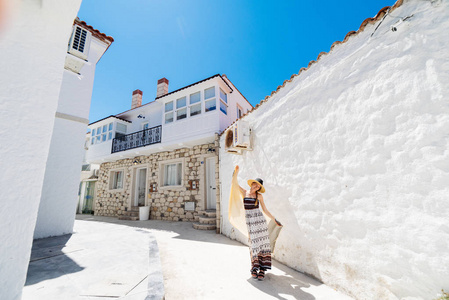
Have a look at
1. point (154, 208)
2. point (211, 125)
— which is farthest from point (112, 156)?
point (211, 125)

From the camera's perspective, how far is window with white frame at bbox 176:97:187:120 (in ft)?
30.5

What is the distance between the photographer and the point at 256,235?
306 cm

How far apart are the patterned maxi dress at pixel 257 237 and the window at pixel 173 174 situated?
269 inches

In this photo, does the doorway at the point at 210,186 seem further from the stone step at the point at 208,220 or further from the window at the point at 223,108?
the window at the point at 223,108

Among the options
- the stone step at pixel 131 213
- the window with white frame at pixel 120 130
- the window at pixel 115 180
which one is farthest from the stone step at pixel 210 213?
the window with white frame at pixel 120 130

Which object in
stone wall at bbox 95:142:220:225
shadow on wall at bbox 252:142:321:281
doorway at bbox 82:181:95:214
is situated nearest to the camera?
shadow on wall at bbox 252:142:321:281

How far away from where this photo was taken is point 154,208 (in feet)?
31.6

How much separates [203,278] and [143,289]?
110 cm

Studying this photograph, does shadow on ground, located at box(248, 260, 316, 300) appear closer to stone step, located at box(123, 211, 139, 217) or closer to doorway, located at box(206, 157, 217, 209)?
doorway, located at box(206, 157, 217, 209)

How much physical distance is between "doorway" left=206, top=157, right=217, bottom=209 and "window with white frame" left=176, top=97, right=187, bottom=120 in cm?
247

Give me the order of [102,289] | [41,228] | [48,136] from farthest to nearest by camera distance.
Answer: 1. [41,228]
2. [102,289]
3. [48,136]

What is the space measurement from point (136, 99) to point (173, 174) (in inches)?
252

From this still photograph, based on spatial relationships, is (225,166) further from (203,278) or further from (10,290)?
(10,290)

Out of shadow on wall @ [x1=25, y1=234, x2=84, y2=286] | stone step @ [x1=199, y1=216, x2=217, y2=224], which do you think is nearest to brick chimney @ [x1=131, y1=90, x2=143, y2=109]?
stone step @ [x1=199, y1=216, x2=217, y2=224]
